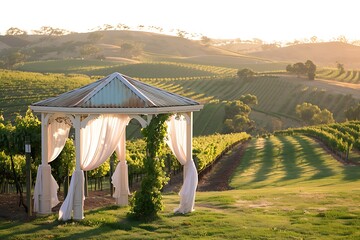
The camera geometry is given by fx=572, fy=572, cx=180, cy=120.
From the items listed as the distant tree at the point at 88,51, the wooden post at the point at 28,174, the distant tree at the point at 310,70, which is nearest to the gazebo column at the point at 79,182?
the wooden post at the point at 28,174

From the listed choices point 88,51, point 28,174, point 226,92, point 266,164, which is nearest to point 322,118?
point 226,92

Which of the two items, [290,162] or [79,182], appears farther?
[290,162]

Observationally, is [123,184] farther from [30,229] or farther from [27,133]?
[30,229]

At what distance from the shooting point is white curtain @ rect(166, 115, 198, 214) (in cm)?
1916

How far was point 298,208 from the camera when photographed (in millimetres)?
19688

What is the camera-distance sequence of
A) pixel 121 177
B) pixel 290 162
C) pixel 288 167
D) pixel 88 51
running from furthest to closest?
pixel 88 51 < pixel 290 162 < pixel 288 167 < pixel 121 177

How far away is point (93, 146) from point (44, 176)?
225 cm

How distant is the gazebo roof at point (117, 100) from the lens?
1800 centimetres

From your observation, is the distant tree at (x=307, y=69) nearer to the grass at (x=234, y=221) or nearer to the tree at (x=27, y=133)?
the grass at (x=234, y=221)

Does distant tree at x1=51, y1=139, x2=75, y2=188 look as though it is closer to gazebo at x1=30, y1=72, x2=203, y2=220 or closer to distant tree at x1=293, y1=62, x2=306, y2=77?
gazebo at x1=30, y1=72, x2=203, y2=220

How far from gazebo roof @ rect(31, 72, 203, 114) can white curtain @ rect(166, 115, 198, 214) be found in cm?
75

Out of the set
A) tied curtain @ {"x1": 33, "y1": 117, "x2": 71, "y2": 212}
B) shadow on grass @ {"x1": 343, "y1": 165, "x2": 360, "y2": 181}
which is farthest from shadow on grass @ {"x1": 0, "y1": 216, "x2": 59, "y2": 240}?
shadow on grass @ {"x1": 343, "y1": 165, "x2": 360, "y2": 181}

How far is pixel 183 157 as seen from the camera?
1959 centimetres

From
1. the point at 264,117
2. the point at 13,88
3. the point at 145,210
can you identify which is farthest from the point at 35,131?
the point at 264,117
